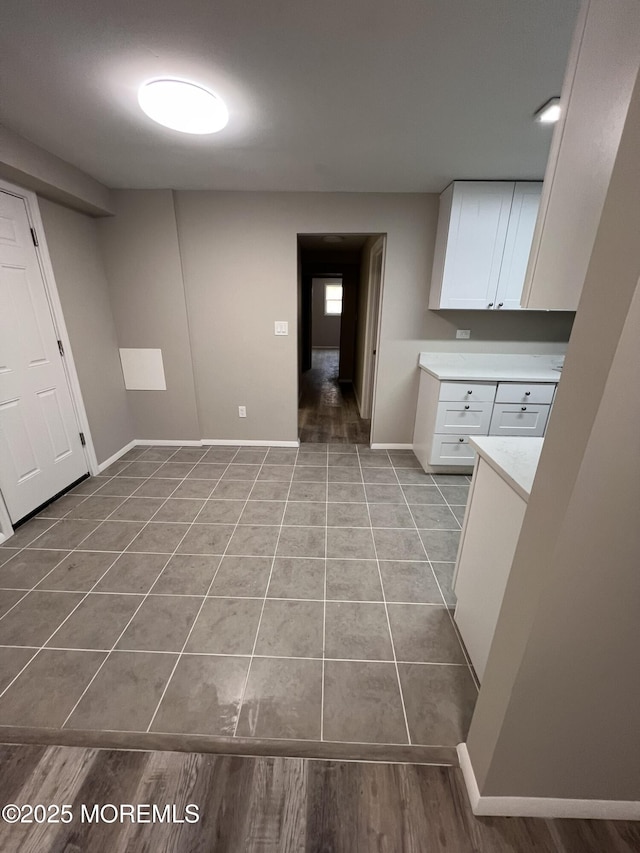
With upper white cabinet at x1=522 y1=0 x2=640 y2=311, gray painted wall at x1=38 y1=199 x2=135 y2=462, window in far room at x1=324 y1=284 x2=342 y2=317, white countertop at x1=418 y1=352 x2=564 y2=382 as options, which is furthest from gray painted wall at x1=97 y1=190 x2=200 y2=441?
window in far room at x1=324 y1=284 x2=342 y2=317

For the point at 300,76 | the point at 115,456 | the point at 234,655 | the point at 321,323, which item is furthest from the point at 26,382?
the point at 321,323

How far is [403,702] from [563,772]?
19.5 inches

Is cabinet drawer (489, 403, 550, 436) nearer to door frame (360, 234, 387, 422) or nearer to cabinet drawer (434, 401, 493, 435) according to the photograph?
cabinet drawer (434, 401, 493, 435)

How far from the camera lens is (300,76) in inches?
54.7

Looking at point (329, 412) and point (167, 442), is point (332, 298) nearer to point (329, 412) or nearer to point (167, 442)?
point (329, 412)

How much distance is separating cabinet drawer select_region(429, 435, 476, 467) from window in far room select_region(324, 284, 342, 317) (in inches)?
299

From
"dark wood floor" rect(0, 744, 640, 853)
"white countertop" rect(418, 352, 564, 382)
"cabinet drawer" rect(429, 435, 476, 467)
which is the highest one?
"white countertop" rect(418, 352, 564, 382)

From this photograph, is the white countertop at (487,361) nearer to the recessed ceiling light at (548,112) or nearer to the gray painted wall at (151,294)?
Result: the recessed ceiling light at (548,112)

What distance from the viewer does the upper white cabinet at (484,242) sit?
2516mm

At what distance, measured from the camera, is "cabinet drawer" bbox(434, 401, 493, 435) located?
110 inches

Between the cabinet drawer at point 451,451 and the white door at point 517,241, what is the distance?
117cm

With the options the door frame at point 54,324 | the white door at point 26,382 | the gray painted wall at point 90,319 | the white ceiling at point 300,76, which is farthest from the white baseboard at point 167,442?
the white ceiling at point 300,76

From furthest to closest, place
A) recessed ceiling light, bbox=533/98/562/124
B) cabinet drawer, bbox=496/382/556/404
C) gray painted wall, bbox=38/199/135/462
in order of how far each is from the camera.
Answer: cabinet drawer, bbox=496/382/556/404 < gray painted wall, bbox=38/199/135/462 < recessed ceiling light, bbox=533/98/562/124

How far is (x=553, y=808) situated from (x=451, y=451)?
2187 mm
